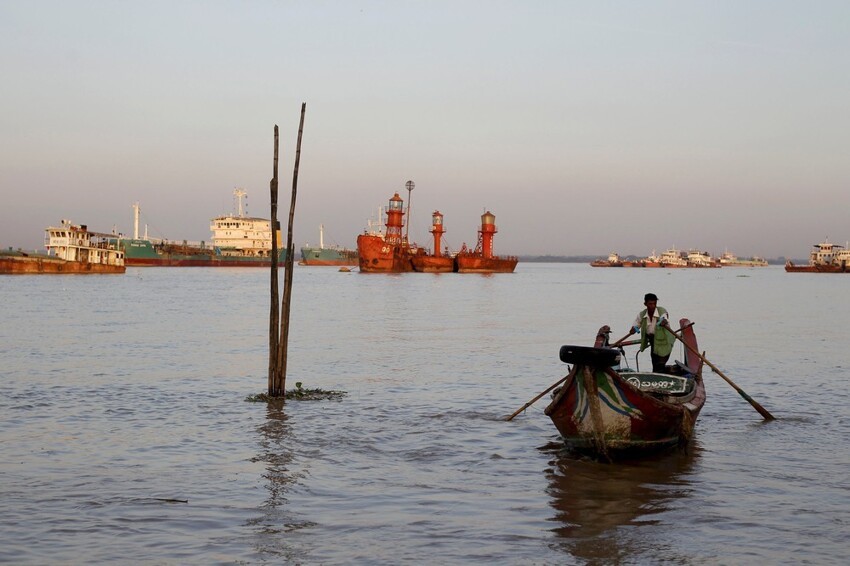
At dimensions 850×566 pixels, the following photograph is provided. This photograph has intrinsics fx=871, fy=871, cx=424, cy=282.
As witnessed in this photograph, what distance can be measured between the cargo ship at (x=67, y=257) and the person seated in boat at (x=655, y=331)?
84.8 metres

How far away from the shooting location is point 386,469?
1088 centimetres

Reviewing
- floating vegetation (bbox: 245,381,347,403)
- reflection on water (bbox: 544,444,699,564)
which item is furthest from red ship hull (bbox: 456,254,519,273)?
reflection on water (bbox: 544,444,699,564)

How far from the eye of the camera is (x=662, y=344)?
13727 millimetres

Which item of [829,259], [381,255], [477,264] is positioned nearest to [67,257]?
[381,255]

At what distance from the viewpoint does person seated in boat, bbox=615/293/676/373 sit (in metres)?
13.7

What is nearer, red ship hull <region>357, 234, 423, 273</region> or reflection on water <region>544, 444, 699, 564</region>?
reflection on water <region>544, 444, 699, 564</region>

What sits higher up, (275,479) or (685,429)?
(685,429)

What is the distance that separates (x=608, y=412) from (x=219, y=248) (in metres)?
129

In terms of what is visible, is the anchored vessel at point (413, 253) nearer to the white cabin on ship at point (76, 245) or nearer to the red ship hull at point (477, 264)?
the red ship hull at point (477, 264)

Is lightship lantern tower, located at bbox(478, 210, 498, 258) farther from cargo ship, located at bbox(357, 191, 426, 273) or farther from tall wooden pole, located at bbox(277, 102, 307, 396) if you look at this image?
tall wooden pole, located at bbox(277, 102, 307, 396)

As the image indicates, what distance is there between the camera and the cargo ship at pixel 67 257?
91125 mm

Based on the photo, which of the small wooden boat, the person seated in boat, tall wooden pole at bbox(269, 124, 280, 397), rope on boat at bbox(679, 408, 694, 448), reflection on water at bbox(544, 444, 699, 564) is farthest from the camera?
tall wooden pole at bbox(269, 124, 280, 397)

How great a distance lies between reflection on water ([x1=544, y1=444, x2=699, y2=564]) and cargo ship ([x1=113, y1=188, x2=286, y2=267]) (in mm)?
124827

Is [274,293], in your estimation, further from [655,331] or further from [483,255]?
[483,255]
